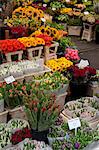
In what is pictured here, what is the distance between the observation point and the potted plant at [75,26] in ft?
26.4

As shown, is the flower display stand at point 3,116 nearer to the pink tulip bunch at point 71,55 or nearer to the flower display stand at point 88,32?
the pink tulip bunch at point 71,55

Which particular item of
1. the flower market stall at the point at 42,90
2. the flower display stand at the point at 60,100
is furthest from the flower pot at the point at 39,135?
the flower display stand at the point at 60,100

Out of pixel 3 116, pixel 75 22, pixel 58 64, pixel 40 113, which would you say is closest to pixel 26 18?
pixel 58 64

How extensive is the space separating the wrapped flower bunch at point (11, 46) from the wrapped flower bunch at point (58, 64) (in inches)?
18.1

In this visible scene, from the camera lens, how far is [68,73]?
14.3 ft

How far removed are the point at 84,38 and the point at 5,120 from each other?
4.92 m

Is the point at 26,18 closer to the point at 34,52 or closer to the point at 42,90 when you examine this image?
the point at 34,52

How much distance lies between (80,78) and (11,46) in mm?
1039

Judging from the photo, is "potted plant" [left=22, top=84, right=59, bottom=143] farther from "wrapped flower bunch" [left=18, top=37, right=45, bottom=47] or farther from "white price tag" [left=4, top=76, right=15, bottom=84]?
"wrapped flower bunch" [left=18, top=37, right=45, bottom=47]

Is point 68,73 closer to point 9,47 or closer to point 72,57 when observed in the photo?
point 72,57

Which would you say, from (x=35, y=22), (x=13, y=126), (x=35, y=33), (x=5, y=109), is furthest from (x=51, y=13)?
(x=13, y=126)

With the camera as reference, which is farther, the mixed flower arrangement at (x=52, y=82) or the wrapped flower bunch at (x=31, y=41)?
the wrapped flower bunch at (x=31, y=41)

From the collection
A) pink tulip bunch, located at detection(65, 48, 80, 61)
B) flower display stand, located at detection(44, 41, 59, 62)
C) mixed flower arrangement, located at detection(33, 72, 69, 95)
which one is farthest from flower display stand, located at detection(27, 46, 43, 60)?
mixed flower arrangement, located at detection(33, 72, 69, 95)

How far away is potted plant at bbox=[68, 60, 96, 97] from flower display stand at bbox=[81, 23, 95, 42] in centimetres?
352
